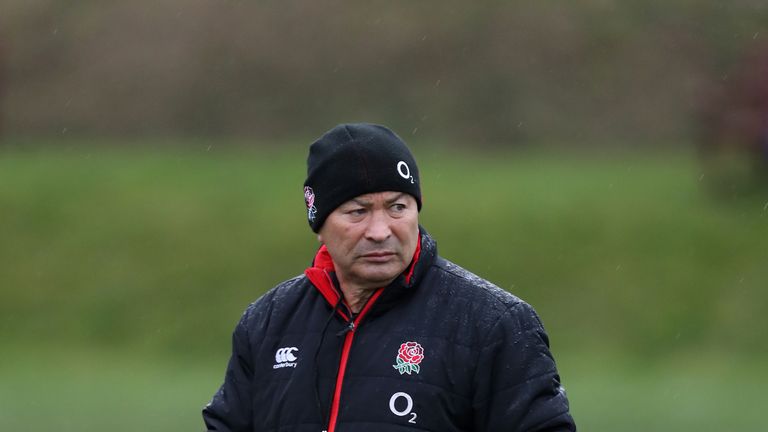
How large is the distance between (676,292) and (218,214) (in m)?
6.69

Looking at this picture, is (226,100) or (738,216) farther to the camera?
(226,100)

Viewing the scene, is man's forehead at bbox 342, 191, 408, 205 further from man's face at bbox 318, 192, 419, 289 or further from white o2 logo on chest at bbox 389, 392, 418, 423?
white o2 logo on chest at bbox 389, 392, 418, 423

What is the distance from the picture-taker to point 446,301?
441cm

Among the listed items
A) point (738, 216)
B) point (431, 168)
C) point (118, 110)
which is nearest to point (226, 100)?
point (118, 110)

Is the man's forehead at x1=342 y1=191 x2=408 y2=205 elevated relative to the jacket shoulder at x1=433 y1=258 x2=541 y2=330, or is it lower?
elevated

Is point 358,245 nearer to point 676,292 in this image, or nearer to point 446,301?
point 446,301

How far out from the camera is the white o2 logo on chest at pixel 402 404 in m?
4.27

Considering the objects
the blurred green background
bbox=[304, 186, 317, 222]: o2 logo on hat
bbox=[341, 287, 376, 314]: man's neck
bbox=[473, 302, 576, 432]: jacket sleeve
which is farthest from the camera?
the blurred green background

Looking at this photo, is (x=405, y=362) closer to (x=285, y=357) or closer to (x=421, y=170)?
(x=285, y=357)

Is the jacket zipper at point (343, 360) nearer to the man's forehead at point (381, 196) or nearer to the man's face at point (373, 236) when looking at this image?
the man's face at point (373, 236)

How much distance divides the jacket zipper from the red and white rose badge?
15 centimetres

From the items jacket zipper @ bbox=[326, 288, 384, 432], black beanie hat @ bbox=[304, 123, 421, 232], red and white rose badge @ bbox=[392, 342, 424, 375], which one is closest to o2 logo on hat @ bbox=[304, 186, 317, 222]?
black beanie hat @ bbox=[304, 123, 421, 232]

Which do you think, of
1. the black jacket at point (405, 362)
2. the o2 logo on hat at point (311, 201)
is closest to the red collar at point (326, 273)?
the black jacket at point (405, 362)

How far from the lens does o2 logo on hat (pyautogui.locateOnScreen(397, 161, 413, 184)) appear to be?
14.7 ft
